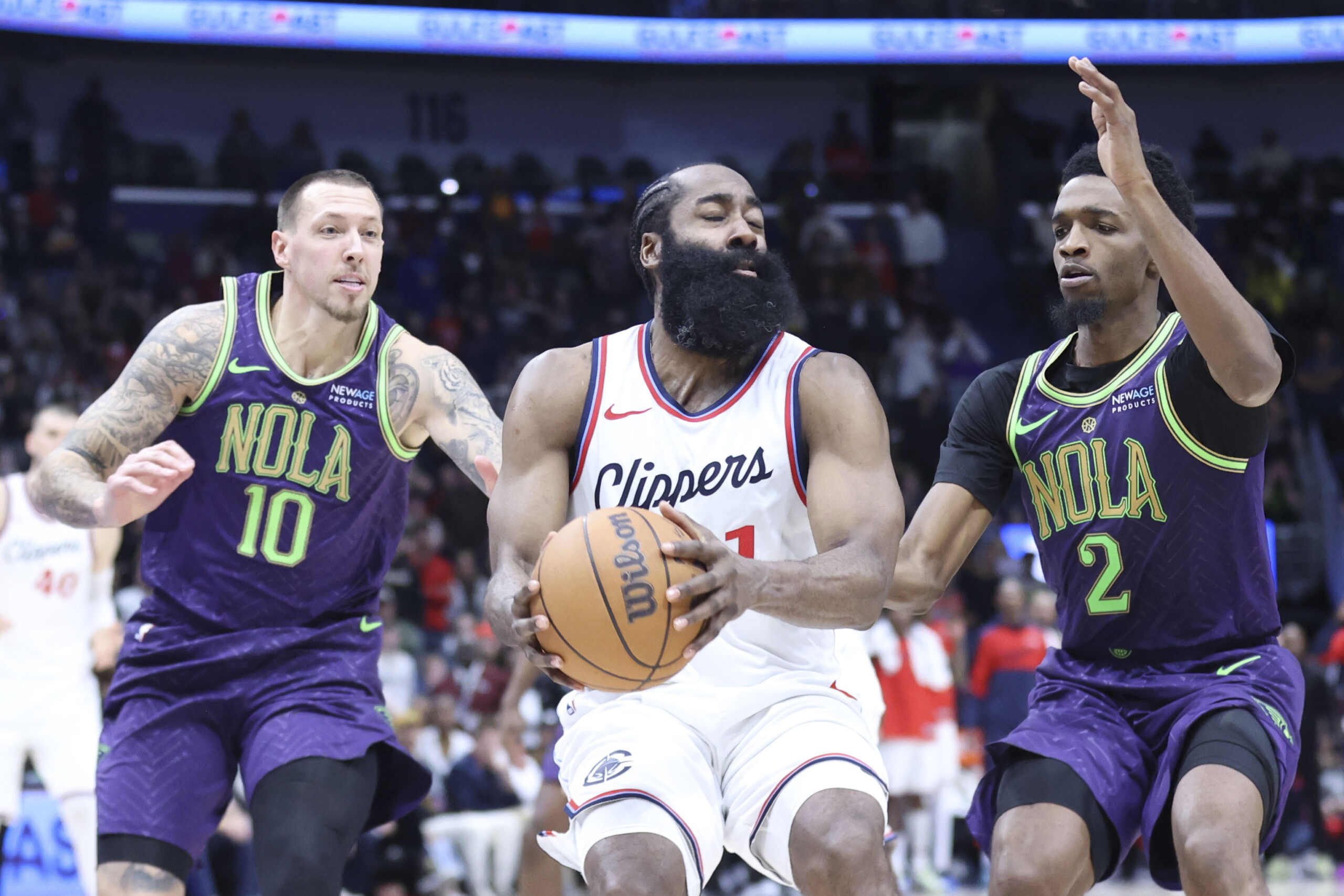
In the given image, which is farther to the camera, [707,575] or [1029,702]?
[1029,702]

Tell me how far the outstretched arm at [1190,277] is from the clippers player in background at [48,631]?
16.9 ft

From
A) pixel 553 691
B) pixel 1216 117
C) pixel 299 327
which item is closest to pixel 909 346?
pixel 1216 117

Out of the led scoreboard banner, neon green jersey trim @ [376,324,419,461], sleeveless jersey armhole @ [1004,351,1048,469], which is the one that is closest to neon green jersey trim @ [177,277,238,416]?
neon green jersey trim @ [376,324,419,461]

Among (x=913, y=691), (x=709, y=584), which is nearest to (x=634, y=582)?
(x=709, y=584)

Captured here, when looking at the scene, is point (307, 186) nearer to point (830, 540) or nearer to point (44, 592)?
point (830, 540)

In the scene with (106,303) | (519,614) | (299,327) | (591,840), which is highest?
(106,303)

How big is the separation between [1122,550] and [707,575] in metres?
1.43

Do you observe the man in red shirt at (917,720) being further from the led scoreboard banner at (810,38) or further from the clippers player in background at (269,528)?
the led scoreboard banner at (810,38)

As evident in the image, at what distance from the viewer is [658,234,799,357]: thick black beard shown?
12.6ft

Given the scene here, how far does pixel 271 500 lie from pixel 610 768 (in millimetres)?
1428

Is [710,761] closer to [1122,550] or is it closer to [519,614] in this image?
[519,614]

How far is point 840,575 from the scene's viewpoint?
11.2ft

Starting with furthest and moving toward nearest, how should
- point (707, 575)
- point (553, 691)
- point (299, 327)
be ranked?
point (553, 691) → point (299, 327) → point (707, 575)

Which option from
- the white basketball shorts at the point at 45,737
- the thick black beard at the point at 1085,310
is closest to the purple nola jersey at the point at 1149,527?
the thick black beard at the point at 1085,310
